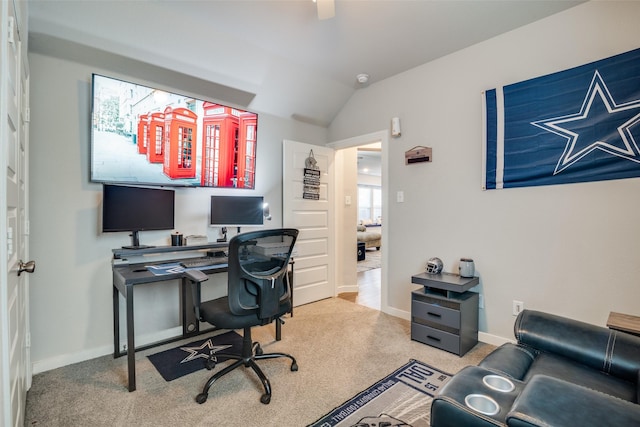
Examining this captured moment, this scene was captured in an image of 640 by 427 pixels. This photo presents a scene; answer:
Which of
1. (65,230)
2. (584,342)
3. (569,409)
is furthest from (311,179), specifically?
(569,409)

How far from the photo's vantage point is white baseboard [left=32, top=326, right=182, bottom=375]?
218 cm

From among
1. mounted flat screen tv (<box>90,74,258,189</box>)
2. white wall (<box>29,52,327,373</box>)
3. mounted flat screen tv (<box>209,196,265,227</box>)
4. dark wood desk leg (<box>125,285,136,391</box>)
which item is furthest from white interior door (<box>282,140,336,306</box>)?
dark wood desk leg (<box>125,285,136,391</box>)

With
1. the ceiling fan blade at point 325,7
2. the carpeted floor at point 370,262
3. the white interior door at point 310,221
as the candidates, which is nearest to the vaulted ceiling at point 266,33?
the ceiling fan blade at point 325,7

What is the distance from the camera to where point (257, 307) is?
6.47 feet

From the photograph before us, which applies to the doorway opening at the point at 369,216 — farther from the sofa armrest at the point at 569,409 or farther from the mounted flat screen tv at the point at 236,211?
the sofa armrest at the point at 569,409

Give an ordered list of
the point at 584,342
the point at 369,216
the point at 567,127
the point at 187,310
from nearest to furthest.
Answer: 1. the point at 584,342
2. the point at 567,127
3. the point at 187,310
4. the point at 369,216

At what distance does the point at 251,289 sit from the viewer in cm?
197

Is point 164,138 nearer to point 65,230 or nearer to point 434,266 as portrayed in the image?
point 65,230

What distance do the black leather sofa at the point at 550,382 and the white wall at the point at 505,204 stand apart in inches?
38.5

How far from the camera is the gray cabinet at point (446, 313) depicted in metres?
2.48

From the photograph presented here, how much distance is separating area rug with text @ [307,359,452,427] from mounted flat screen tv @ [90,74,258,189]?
221 centimetres

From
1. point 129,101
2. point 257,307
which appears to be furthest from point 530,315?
point 129,101

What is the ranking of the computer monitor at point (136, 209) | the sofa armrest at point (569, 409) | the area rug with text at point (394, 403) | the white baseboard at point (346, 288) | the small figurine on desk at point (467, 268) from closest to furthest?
the sofa armrest at point (569, 409) → the area rug with text at point (394, 403) → the computer monitor at point (136, 209) → the small figurine on desk at point (467, 268) → the white baseboard at point (346, 288)

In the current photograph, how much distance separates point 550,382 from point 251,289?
155 centimetres
